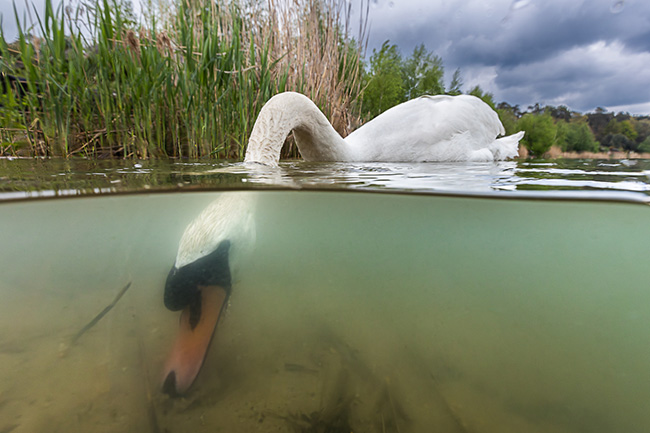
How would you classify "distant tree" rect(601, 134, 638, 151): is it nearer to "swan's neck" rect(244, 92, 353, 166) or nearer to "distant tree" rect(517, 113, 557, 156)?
"swan's neck" rect(244, 92, 353, 166)

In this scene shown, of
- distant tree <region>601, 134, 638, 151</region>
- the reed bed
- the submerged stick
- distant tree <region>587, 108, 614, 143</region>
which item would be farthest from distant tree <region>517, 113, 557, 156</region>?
the submerged stick

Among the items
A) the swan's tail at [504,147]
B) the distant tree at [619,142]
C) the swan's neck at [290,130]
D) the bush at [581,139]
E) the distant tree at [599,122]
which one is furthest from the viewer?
the swan's tail at [504,147]

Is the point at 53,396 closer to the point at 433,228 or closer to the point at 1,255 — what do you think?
the point at 1,255

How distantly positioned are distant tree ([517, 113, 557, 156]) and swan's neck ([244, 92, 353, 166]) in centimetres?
438

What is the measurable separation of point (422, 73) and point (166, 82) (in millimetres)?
5195

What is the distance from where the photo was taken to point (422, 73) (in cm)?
632

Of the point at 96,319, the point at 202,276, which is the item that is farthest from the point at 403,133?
the point at 96,319

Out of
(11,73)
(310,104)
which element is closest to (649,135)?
(310,104)

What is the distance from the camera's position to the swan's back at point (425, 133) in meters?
2.89

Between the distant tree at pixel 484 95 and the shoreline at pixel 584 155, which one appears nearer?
the shoreline at pixel 584 155

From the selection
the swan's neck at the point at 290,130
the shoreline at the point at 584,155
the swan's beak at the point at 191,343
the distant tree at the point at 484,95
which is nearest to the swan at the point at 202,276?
the swan's beak at the point at 191,343

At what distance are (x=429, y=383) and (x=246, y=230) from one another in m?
1.21

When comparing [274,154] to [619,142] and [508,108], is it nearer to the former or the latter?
[619,142]

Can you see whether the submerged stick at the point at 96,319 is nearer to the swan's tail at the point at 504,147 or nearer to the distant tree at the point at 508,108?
the swan's tail at the point at 504,147
